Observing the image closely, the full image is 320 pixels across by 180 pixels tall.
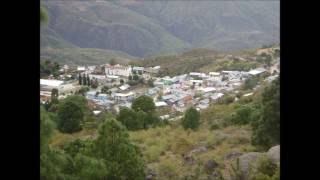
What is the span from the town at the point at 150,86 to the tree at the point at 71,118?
7.59 ft

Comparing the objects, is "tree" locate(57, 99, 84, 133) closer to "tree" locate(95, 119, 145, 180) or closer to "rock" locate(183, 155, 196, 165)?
"rock" locate(183, 155, 196, 165)

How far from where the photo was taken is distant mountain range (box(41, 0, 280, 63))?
33281 millimetres

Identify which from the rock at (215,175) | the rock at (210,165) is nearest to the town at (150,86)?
the rock at (210,165)

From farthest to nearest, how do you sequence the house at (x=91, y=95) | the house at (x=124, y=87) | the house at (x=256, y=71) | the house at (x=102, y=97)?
the house at (x=124, y=87), the house at (x=256, y=71), the house at (x=102, y=97), the house at (x=91, y=95)

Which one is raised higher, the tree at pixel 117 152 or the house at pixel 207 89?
the house at pixel 207 89

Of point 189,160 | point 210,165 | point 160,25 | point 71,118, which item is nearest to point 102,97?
point 71,118

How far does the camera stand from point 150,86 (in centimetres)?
1630

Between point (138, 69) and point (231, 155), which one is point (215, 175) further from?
point (138, 69)

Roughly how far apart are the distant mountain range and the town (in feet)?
45.1

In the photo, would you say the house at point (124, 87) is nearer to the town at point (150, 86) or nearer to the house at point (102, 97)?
the town at point (150, 86)

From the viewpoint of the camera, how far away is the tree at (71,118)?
957 centimetres
